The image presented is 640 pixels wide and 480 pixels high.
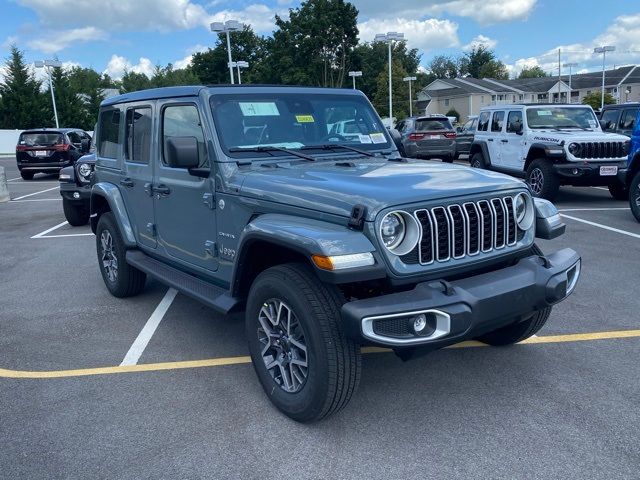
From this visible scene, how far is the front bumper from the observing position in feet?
9.14

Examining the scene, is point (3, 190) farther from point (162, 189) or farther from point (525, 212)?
point (525, 212)

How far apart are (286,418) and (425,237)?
4.50 feet

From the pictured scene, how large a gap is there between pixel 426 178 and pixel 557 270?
92 cm

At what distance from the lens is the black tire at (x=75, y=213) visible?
33.6 ft

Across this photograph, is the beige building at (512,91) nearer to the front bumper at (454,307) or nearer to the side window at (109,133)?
the side window at (109,133)

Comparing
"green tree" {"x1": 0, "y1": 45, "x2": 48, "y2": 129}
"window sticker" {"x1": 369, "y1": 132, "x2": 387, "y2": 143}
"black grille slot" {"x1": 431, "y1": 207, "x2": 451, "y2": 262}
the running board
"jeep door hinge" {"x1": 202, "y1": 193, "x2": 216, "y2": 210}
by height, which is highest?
"green tree" {"x1": 0, "y1": 45, "x2": 48, "y2": 129}

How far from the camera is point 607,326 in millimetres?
4742

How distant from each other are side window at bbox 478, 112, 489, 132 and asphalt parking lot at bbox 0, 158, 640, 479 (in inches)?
351

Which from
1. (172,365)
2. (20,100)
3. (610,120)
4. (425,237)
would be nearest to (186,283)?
(172,365)

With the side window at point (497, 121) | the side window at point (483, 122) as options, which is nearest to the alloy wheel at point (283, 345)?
the side window at point (497, 121)

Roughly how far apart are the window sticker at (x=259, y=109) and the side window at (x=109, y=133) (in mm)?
1899

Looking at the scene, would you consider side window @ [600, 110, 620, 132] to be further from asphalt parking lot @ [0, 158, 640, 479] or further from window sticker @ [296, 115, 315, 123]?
window sticker @ [296, 115, 315, 123]

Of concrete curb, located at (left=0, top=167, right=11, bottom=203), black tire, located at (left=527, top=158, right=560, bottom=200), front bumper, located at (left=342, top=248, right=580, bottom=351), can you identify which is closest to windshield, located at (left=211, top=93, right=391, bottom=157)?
front bumper, located at (left=342, top=248, right=580, bottom=351)

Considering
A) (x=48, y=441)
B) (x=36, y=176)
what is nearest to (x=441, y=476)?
(x=48, y=441)
